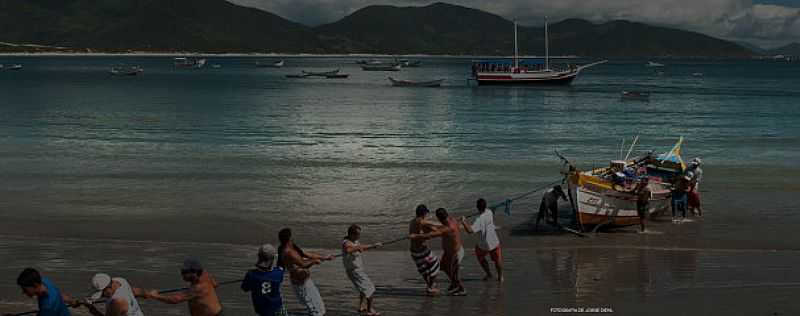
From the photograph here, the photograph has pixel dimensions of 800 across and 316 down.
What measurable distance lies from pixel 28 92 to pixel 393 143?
5807cm

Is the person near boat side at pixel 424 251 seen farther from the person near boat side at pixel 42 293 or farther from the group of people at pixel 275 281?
the person near boat side at pixel 42 293

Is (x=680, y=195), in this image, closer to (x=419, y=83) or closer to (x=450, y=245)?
(x=450, y=245)

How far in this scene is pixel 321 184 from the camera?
25.8 m

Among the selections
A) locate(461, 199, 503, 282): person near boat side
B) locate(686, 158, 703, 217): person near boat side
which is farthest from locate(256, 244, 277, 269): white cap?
locate(686, 158, 703, 217): person near boat side

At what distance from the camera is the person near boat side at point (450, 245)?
12094 millimetres

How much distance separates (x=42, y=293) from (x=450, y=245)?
5.99 m

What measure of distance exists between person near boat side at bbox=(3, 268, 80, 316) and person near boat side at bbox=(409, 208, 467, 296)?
5.01m

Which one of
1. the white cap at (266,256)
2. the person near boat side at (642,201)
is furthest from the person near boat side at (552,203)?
the white cap at (266,256)

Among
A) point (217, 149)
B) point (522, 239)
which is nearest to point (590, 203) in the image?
point (522, 239)

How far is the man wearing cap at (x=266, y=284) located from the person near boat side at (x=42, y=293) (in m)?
1.90

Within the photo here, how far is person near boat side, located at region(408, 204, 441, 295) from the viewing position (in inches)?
476

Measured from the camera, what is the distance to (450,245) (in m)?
12.5

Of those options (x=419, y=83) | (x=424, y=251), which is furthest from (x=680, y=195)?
(x=419, y=83)

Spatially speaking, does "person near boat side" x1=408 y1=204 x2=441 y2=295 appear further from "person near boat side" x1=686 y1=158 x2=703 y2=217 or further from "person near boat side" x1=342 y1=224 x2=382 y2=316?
"person near boat side" x1=686 y1=158 x2=703 y2=217
